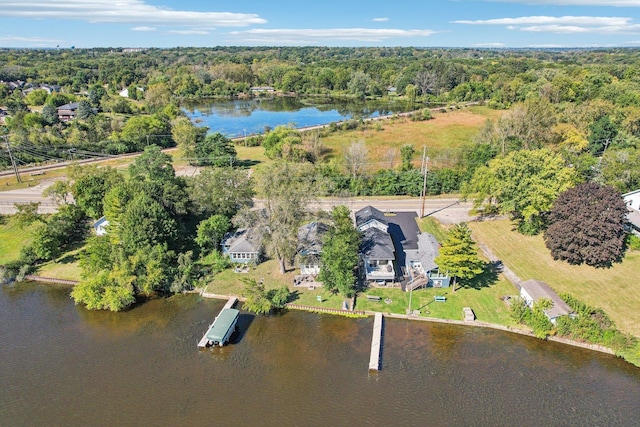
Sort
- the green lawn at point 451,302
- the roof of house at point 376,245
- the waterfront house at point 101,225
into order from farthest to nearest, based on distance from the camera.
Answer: the waterfront house at point 101,225 → the roof of house at point 376,245 → the green lawn at point 451,302

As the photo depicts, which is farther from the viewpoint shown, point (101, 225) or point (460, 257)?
point (101, 225)

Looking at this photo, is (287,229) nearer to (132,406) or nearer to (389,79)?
(132,406)

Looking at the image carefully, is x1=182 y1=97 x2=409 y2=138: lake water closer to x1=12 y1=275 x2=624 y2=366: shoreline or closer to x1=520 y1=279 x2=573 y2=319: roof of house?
x1=12 y1=275 x2=624 y2=366: shoreline

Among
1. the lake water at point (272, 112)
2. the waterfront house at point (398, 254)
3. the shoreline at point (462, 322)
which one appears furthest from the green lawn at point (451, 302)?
the lake water at point (272, 112)

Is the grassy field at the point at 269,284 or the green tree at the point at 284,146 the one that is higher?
the green tree at the point at 284,146

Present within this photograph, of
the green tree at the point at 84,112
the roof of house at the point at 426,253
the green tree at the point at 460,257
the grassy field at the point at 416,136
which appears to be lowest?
the roof of house at the point at 426,253

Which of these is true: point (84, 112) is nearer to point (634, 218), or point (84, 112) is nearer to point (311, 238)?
point (311, 238)

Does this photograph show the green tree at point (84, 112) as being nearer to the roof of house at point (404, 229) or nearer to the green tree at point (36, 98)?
the green tree at point (36, 98)

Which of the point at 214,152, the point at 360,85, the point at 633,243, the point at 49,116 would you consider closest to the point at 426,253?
the point at 633,243
